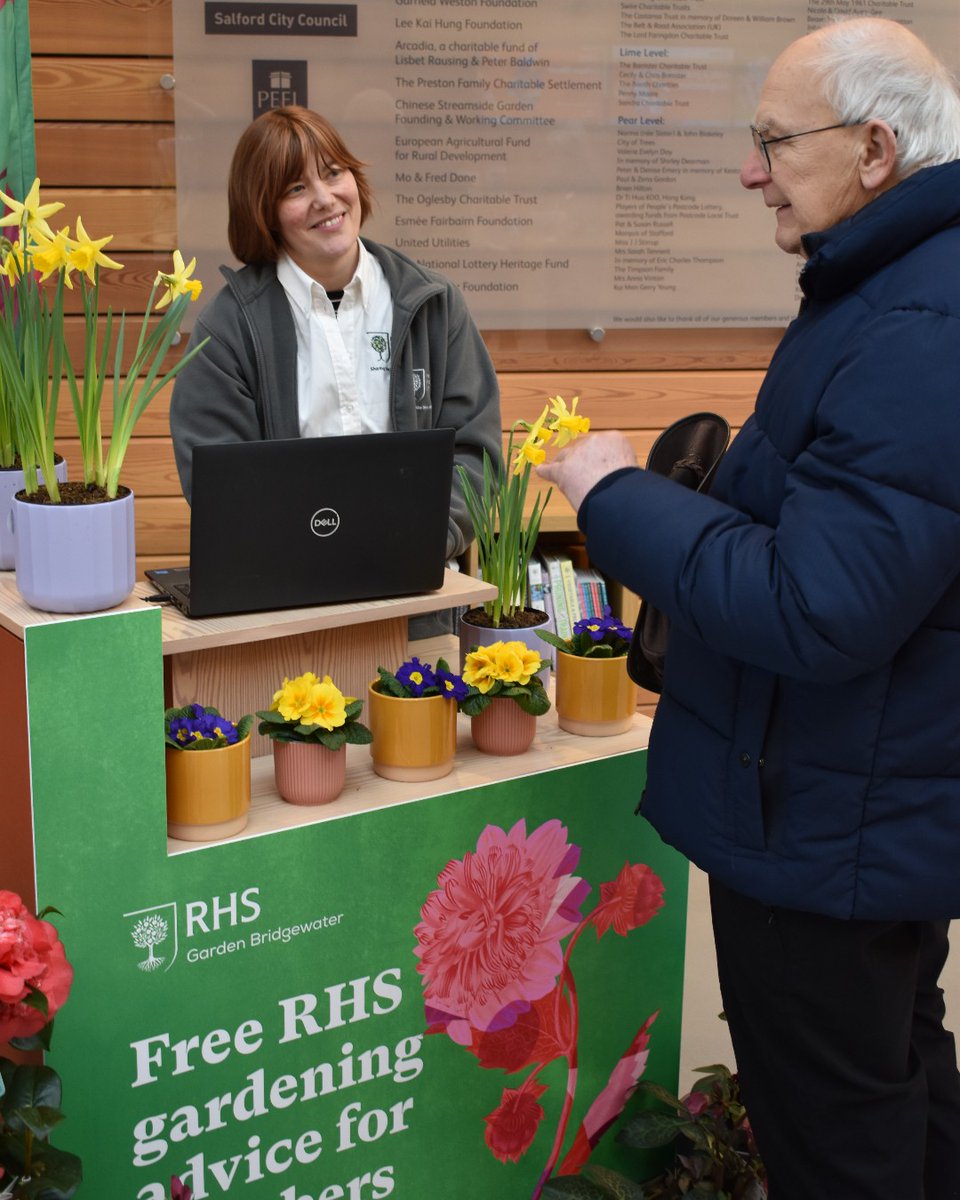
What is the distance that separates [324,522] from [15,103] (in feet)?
5.06

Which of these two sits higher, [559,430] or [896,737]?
[559,430]

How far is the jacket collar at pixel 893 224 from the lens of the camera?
141 cm

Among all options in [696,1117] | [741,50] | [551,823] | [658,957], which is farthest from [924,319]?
[741,50]

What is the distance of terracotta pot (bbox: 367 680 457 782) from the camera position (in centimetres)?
192

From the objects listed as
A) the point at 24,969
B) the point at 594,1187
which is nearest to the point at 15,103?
the point at 24,969

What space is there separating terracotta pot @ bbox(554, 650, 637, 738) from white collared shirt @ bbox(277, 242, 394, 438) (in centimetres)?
67

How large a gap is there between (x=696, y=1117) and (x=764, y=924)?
27.7 inches

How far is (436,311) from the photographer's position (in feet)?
8.63

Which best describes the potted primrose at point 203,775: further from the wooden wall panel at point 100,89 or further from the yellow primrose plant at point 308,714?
the wooden wall panel at point 100,89

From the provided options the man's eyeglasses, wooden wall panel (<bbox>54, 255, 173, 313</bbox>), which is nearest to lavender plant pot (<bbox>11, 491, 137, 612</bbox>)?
the man's eyeglasses

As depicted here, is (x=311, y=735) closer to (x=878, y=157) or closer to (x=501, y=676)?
(x=501, y=676)

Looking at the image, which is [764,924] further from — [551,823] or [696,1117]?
[696,1117]

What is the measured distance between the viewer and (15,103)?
2834 mm

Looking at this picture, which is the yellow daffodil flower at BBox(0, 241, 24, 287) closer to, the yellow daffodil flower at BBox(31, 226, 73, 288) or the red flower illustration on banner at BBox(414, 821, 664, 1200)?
the yellow daffodil flower at BBox(31, 226, 73, 288)
